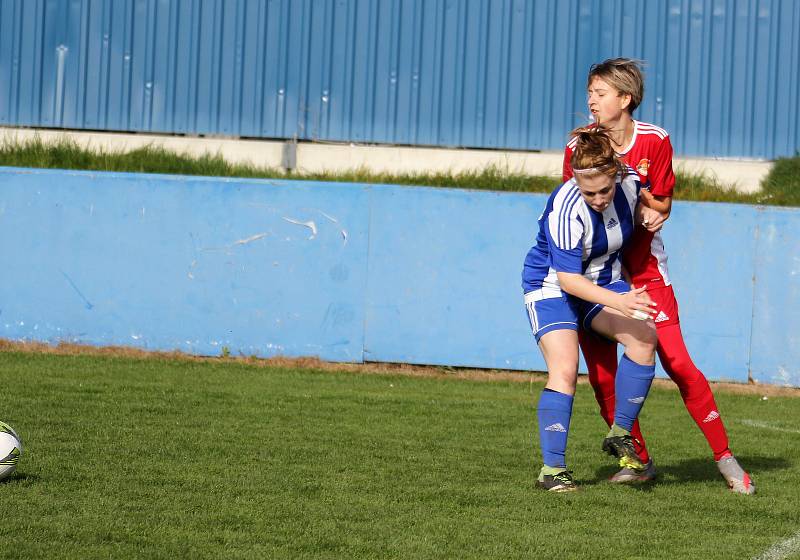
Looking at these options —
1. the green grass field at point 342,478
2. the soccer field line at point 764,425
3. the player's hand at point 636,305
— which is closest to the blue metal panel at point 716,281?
the green grass field at point 342,478

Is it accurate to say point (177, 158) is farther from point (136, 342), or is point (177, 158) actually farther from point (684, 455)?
point (684, 455)

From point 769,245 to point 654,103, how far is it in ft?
13.6

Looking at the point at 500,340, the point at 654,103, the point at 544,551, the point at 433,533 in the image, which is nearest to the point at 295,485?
the point at 433,533

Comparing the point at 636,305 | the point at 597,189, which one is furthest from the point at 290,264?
the point at 636,305

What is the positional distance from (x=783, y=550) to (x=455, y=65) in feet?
33.3

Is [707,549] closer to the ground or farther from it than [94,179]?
closer to the ground

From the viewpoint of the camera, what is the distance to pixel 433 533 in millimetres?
4395

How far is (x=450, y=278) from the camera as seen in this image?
10.3m

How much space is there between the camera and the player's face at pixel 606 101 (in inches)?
207

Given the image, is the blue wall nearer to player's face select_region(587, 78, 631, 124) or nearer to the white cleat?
the white cleat

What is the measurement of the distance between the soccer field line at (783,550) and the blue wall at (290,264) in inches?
227

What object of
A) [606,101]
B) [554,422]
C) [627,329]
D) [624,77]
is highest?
[624,77]

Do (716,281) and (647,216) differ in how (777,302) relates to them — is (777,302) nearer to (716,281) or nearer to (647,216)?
(716,281)

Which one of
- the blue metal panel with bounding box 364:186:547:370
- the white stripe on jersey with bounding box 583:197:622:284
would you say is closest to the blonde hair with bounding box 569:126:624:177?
the white stripe on jersey with bounding box 583:197:622:284
